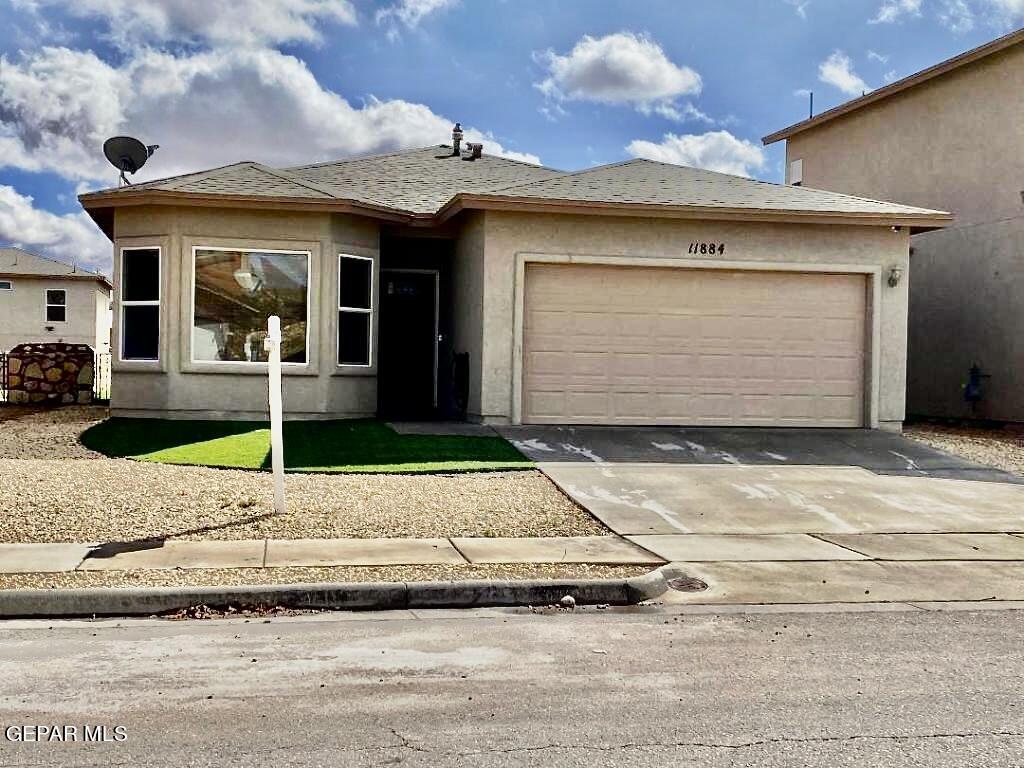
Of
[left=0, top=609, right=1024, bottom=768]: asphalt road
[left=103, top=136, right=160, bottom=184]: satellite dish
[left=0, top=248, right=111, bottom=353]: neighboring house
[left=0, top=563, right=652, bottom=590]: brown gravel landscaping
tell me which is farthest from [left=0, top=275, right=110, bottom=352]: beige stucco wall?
[left=0, top=609, right=1024, bottom=768]: asphalt road

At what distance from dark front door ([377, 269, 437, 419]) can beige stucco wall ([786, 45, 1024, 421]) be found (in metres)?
10.4

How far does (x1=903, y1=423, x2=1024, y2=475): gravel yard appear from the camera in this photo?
580 inches

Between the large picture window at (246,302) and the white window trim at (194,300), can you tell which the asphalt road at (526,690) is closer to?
the white window trim at (194,300)

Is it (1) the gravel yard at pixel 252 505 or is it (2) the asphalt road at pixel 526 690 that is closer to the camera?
(2) the asphalt road at pixel 526 690

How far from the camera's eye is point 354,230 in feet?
54.7

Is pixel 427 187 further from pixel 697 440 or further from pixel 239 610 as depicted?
pixel 239 610

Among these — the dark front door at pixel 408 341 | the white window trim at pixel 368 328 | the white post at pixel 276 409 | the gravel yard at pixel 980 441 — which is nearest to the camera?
the white post at pixel 276 409

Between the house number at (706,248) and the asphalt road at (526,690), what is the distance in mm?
9884

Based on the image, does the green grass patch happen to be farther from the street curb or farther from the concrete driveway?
the street curb

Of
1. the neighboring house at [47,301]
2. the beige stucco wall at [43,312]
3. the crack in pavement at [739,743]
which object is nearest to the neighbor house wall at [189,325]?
the crack in pavement at [739,743]

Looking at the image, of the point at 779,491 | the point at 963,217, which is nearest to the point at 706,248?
the point at 779,491

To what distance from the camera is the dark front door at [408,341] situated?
63.6 feet

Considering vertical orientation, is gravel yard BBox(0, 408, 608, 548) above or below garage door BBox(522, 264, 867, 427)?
below

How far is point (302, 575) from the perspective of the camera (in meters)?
7.59
